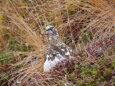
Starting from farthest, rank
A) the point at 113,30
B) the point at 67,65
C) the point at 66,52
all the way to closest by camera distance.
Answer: the point at 113,30, the point at 66,52, the point at 67,65

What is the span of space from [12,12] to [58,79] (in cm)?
256

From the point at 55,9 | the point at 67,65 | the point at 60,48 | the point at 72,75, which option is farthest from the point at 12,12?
the point at 72,75

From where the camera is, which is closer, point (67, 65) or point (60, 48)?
point (67, 65)

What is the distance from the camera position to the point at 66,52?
4.01 meters

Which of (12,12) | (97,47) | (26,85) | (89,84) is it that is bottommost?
(26,85)

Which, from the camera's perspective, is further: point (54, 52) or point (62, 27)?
point (62, 27)

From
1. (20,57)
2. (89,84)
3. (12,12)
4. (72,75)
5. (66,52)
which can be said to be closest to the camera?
(89,84)

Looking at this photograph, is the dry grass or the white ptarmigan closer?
the white ptarmigan

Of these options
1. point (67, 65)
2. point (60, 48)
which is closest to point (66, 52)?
point (60, 48)

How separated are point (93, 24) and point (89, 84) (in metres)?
1.63

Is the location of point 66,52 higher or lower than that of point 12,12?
lower

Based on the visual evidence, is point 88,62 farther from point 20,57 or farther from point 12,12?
point 12,12

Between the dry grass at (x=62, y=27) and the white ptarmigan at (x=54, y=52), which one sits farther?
the dry grass at (x=62, y=27)

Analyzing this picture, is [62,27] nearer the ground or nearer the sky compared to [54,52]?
nearer the sky
